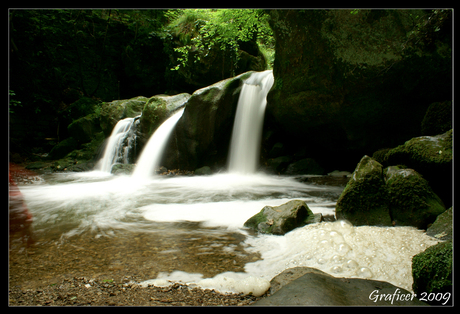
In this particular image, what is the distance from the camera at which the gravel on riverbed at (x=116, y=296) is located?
5.68 ft

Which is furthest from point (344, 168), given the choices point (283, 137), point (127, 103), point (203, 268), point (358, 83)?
point (127, 103)

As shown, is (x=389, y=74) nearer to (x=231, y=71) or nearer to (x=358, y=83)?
(x=358, y=83)

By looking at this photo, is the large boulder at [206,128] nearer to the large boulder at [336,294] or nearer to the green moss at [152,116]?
the green moss at [152,116]

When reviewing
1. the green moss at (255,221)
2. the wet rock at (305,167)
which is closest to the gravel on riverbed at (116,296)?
the green moss at (255,221)

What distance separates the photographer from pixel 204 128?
915 cm

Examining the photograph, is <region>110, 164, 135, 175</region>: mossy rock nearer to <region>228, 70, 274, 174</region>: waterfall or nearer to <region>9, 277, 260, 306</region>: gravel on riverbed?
<region>228, 70, 274, 174</region>: waterfall

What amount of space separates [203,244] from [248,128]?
6790mm

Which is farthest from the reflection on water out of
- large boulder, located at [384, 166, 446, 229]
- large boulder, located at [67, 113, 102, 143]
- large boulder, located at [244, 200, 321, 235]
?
large boulder, located at [67, 113, 102, 143]

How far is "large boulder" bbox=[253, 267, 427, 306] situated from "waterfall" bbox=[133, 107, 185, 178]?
27.3 ft

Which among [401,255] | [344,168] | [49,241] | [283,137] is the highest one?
[283,137]

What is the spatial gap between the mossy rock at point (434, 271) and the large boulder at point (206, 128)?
779 centimetres

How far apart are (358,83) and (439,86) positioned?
1.73 meters

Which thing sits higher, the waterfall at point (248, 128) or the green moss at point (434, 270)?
the waterfall at point (248, 128)

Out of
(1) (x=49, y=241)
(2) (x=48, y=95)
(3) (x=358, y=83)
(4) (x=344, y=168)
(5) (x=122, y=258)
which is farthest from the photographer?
(2) (x=48, y=95)
